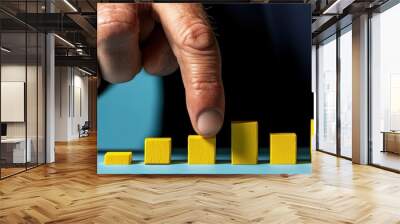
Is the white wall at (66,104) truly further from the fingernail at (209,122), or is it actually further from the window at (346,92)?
the fingernail at (209,122)

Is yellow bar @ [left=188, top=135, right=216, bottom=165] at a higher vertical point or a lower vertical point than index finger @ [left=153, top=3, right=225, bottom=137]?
lower

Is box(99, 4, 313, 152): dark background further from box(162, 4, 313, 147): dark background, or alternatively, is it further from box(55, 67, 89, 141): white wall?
box(55, 67, 89, 141): white wall

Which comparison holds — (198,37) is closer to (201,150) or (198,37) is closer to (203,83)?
(203,83)

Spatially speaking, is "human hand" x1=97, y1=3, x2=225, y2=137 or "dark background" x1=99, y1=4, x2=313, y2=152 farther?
"dark background" x1=99, y1=4, x2=313, y2=152

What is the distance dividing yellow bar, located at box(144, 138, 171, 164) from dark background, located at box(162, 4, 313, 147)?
316 millimetres

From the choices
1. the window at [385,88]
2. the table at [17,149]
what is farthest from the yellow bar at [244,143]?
the table at [17,149]

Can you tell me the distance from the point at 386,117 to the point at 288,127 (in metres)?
3.04

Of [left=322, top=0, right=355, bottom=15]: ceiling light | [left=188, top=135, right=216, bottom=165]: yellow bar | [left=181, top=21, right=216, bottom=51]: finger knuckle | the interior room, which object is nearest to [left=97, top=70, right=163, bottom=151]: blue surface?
the interior room

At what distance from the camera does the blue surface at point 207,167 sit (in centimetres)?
547

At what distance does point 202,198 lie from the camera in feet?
16.1

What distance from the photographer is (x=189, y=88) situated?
15.9ft

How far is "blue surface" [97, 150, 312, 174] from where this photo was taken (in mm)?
5473

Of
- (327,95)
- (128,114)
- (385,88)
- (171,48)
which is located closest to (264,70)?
(171,48)

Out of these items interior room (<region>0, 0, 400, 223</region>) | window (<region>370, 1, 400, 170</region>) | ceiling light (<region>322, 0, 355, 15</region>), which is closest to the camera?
interior room (<region>0, 0, 400, 223</region>)
